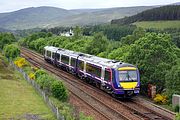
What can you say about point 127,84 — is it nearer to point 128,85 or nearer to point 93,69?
point 128,85

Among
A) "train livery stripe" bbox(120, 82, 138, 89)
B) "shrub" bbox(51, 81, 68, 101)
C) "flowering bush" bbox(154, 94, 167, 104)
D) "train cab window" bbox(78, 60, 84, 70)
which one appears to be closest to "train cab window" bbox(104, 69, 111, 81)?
"train livery stripe" bbox(120, 82, 138, 89)

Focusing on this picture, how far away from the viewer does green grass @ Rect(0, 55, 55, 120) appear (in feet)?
91.8

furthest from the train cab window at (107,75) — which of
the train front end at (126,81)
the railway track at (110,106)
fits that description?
the railway track at (110,106)

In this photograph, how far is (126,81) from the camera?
109 feet

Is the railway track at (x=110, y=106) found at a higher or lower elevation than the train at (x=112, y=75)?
lower

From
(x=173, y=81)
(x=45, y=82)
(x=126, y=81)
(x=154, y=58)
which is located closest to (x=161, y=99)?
(x=173, y=81)

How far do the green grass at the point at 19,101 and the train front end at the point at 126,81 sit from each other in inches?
263

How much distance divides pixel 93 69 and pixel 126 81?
6697 mm

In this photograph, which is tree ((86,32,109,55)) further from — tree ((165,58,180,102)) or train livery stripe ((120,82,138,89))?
tree ((165,58,180,102))

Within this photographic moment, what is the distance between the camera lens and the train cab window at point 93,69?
37272 mm

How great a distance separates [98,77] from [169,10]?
150112mm

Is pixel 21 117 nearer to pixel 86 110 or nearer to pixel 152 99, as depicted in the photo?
pixel 86 110

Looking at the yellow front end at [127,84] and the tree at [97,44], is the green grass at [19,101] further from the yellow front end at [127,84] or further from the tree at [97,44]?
the tree at [97,44]

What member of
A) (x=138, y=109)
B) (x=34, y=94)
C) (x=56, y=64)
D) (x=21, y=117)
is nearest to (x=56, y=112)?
(x=21, y=117)
